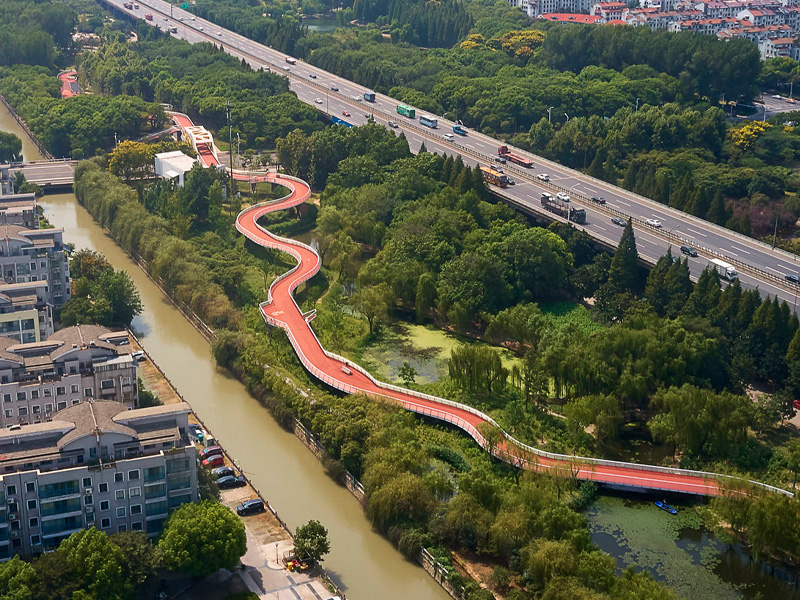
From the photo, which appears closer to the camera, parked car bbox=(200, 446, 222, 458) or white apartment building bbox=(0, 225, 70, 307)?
parked car bbox=(200, 446, 222, 458)

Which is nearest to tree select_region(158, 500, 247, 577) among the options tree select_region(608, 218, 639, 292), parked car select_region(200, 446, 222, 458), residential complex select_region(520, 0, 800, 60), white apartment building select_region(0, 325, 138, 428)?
parked car select_region(200, 446, 222, 458)

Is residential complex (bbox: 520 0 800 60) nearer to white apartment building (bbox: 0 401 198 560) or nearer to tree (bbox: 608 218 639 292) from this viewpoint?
tree (bbox: 608 218 639 292)

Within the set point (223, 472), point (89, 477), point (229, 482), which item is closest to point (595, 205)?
point (223, 472)

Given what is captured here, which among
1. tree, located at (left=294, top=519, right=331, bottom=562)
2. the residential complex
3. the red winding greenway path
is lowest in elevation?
tree, located at (left=294, top=519, right=331, bottom=562)

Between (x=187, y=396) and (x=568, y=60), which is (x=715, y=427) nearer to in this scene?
(x=187, y=396)

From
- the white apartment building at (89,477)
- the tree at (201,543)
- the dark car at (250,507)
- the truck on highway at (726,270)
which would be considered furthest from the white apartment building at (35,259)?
the truck on highway at (726,270)

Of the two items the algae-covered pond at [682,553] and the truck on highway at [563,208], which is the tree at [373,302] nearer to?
the truck on highway at [563,208]
